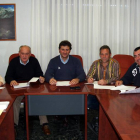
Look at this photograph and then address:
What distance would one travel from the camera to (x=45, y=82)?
2.80 meters

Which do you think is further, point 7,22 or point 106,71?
point 7,22

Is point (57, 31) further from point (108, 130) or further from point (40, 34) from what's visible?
point (108, 130)

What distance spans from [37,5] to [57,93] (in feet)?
7.59

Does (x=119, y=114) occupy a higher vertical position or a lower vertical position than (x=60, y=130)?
higher

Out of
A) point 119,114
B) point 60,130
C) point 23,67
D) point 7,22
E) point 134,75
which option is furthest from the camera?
point 7,22

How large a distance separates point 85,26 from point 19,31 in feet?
4.30

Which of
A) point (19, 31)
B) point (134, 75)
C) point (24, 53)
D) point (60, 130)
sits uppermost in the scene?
point (19, 31)

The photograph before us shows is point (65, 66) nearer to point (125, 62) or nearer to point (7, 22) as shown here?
point (125, 62)

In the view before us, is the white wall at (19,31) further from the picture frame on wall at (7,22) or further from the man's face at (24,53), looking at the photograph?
the man's face at (24,53)

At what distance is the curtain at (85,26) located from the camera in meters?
3.90

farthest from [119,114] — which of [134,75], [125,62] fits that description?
[125,62]

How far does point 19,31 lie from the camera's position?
3.96 meters

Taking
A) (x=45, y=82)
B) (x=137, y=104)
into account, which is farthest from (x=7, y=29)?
(x=137, y=104)

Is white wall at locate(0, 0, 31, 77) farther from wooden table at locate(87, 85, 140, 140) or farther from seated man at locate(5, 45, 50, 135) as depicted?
wooden table at locate(87, 85, 140, 140)
